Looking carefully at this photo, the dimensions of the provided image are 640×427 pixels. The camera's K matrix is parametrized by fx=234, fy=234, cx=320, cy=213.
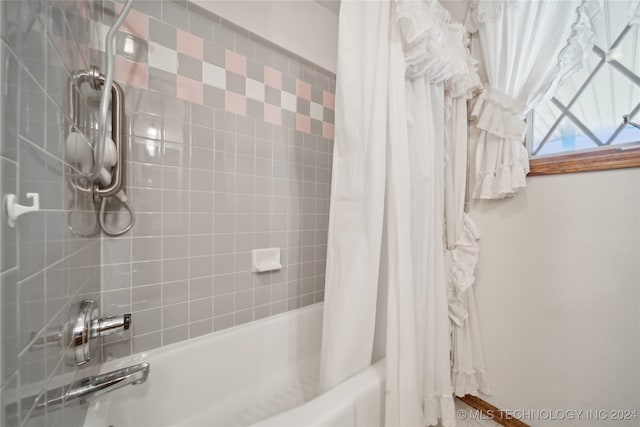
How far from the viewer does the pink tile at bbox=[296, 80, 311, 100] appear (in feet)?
4.18

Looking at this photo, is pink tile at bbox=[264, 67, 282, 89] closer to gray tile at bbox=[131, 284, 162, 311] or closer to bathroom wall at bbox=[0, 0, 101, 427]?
bathroom wall at bbox=[0, 0, 101, 427]

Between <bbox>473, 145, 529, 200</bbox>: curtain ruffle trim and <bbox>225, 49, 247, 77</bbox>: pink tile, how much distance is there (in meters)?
1.28

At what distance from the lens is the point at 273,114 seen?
1.18 m

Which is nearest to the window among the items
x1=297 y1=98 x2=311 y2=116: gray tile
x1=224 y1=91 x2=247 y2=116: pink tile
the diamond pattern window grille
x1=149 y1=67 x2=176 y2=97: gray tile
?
the diamond pattern window grille

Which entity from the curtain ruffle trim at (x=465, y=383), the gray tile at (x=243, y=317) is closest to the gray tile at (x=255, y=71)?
the gray tile at (x=243, y=317)

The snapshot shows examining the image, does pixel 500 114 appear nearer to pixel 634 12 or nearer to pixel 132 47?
pixel 634 12

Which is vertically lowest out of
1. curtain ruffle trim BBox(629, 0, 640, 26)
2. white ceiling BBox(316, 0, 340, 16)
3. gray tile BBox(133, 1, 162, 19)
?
curtain ruffle trim BBox(629, 0, 640, 26)

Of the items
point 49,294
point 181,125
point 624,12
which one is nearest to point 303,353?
point 49,294

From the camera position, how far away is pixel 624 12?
92 centimetres

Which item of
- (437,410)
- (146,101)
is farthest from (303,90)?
(437,410)

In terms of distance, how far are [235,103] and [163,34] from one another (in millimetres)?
332

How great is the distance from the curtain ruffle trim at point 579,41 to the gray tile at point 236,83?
1352 millimetres

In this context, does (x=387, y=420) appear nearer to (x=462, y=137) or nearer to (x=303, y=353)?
(x=303, y=353)

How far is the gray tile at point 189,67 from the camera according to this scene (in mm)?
938
